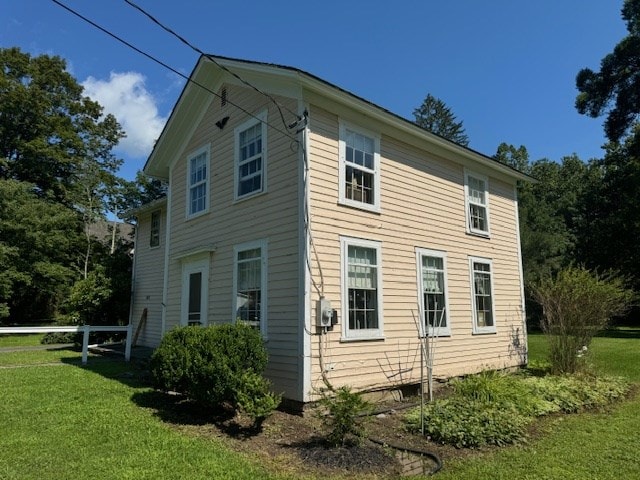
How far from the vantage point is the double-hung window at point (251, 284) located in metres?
8.55

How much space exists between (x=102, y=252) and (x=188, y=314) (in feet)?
59.4

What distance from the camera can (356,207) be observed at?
8.83 m

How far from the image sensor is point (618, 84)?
25.6 metres

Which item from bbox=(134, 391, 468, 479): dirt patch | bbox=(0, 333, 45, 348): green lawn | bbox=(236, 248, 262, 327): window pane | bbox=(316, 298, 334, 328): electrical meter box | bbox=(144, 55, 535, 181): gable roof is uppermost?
bbox=(144, 55, 535, 181): gable roof

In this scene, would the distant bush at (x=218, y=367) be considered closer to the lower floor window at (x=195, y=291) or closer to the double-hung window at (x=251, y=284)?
the double-hung window at (x=251, y=284)

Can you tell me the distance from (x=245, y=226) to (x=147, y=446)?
185 inches

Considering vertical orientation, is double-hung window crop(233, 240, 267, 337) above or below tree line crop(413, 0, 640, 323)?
below

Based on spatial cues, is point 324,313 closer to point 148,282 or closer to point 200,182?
point 200,182

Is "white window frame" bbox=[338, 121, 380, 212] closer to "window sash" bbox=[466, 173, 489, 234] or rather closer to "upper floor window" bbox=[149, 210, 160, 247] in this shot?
"window sash" bbox=[466, 173, 489, 234]

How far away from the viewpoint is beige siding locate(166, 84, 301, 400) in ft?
26.2

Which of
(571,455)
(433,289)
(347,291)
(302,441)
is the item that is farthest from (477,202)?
(302,441)

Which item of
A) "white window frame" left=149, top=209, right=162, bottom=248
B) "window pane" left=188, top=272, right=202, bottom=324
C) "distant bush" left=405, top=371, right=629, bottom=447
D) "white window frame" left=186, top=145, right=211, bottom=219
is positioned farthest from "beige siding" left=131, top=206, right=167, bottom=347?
"distant bush" left=405, top=371, right=629, bottom=447

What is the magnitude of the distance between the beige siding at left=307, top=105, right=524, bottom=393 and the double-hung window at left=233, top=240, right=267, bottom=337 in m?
1.23

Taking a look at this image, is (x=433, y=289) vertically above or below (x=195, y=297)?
above
